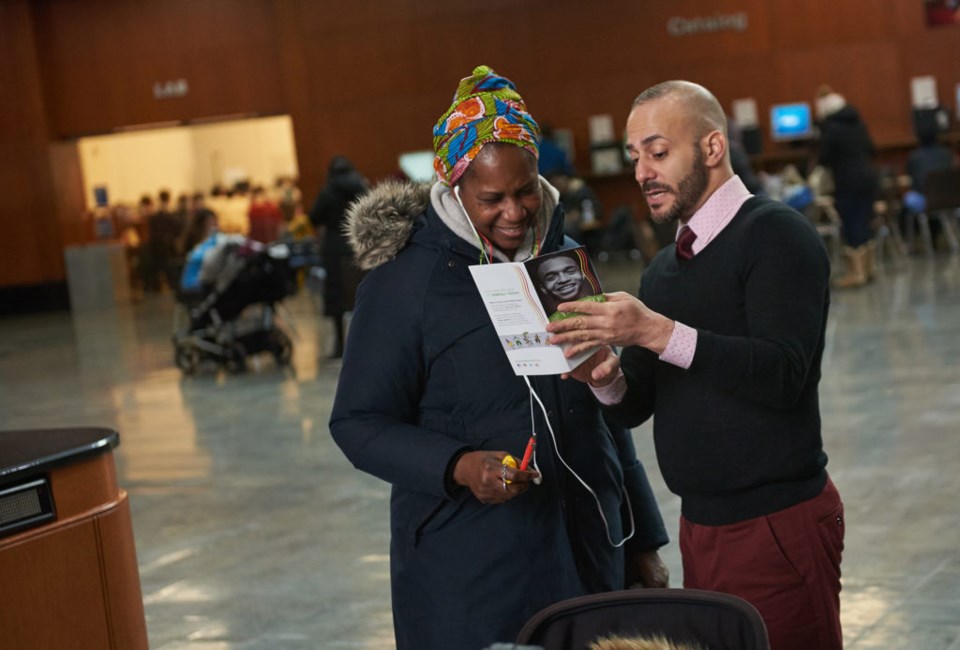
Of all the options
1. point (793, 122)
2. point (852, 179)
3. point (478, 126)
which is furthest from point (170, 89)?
point (478, 126)

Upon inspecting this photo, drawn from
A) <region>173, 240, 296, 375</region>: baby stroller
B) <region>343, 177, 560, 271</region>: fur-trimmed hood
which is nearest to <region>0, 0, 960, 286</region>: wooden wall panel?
<region>173, 240, 296, 375</region>: baby stroller

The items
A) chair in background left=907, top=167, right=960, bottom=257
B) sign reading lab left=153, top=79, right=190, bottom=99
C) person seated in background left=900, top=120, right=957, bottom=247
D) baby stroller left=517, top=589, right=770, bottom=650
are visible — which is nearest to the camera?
baby stroller left=517, top=589, right=770, bottom=650

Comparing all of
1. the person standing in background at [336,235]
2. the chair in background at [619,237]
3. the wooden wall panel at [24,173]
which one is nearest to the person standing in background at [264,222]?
the wooden wall panel at [24,173]

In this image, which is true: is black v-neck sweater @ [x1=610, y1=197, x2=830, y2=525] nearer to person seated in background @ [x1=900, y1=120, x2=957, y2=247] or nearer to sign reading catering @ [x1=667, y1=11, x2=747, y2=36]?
person seated in background @ [x1=900, y1=120, x2=957, y2=247]

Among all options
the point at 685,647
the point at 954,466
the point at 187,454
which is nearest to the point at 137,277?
the point at 187,454

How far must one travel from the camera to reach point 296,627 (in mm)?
4262

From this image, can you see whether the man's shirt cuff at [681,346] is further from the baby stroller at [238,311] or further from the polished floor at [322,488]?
the baby stroller at [238,311]

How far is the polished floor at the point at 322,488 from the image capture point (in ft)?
13.7

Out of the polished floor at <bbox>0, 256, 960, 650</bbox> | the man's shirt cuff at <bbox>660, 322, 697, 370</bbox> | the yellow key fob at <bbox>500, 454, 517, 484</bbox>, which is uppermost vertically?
the man's shirt cuff at <bbox>660, 322, 697, 370</bbox>

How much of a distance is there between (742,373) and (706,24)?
54.6 feet

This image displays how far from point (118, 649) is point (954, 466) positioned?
3.67m

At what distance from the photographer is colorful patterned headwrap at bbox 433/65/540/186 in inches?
81.6

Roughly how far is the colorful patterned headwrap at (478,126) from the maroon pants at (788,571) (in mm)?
738

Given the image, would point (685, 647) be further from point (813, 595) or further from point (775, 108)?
point (775, 108)
